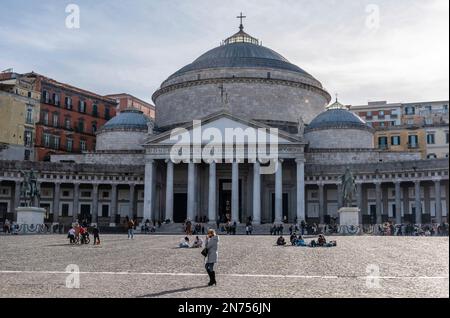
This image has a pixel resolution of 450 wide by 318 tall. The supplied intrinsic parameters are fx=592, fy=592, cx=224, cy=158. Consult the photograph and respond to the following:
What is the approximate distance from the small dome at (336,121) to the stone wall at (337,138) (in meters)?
0.44

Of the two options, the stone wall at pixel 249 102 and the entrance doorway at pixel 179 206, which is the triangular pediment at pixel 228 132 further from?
the stone wall at pixel 249 102

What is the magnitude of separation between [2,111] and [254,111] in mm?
27591

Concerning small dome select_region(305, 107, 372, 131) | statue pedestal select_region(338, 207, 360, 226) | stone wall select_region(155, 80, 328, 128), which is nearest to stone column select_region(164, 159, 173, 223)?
stone wall select_region(155, 80, 328, 128)

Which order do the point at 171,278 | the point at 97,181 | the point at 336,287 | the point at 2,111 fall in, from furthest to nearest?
the point at 2,111
the point at 97,181
the point at 171,278
the point at 336,287

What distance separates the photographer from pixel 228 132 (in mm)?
54844

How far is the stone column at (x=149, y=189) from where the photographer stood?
55062 mm

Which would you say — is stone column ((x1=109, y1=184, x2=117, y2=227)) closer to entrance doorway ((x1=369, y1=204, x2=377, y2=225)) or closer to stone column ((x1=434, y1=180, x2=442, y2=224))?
entrance doorway ((x1=369, y1=204, x2=377, y2=225))

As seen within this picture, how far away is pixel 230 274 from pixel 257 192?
3787 cm

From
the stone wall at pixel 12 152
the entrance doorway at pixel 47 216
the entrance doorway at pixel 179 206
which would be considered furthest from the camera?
the stone wall at pixel 12 152

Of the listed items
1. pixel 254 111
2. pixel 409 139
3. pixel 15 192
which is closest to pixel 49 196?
pixel 15 192

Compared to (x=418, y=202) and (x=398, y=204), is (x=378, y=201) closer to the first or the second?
(x=398, y=204)

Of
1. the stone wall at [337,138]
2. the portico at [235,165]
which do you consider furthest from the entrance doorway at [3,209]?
the stone wall at [337,138]
